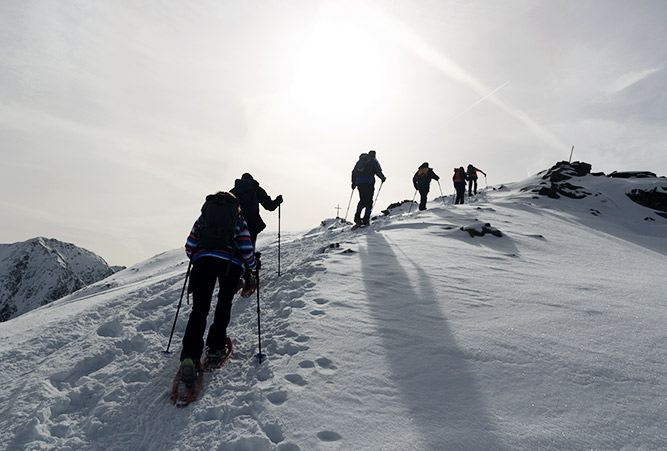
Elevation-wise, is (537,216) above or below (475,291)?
above

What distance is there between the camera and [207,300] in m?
3.96

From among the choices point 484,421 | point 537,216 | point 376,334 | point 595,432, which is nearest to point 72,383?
point 376,334

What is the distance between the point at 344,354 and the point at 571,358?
2.52 meters

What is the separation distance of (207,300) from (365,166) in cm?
934

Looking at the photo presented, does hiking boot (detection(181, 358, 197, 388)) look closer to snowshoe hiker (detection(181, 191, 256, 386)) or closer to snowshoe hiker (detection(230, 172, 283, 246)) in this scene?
snowshoe hiker (detection(181, 191, 256, 386))

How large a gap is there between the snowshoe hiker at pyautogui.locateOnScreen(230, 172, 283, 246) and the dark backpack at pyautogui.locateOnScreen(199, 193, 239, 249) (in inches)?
93.8

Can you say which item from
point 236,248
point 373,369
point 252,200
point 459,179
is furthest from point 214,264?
point 459,179

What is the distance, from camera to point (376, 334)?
4258 millimetres

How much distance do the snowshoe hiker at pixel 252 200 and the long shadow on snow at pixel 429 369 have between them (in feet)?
9.13

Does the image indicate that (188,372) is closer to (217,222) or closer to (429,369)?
(217,222)

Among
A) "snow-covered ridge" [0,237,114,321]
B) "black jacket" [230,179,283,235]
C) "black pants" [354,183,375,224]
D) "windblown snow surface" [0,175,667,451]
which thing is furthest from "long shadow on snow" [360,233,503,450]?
"snow-covered ridge" [0,237,114,321]

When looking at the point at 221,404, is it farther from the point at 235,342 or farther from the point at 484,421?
the point at 484,421

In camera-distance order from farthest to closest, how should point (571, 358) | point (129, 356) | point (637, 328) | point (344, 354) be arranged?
point (129, 356)
point (637, 328)
point (344, 354)
point (571, 358)

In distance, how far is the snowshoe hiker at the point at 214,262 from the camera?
3.85 meters
